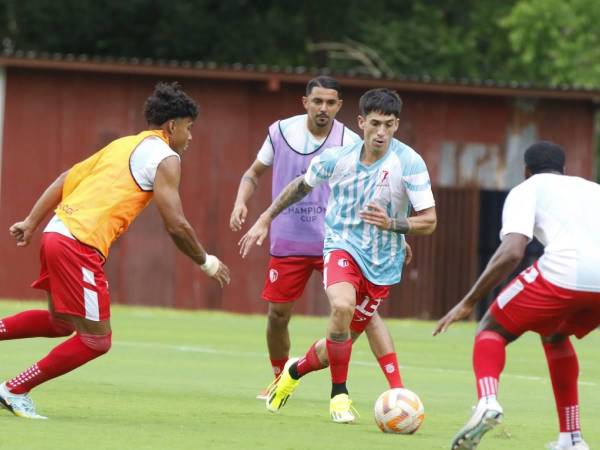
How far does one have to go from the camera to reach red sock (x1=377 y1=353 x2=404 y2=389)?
1066 cm

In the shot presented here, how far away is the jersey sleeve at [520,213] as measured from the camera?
8.09 metres

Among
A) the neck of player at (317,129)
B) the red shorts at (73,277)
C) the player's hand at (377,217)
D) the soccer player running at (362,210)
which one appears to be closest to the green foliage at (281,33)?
the neck of player at (317,129)

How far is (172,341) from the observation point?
1820cm

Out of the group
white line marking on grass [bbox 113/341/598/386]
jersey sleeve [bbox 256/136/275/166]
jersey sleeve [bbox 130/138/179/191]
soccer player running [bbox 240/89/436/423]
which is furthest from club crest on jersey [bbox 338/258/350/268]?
white line marking on grass [bbox 113/341/598/386]

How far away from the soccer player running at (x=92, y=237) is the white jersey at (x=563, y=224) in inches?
93.4

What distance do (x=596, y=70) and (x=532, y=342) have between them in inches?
711

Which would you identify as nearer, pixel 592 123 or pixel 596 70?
pixel 592 123

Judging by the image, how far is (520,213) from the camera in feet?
26.7

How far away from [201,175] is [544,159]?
1789 cm

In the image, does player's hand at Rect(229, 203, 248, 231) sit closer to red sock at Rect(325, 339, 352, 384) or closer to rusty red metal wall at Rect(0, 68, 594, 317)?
red sock at Rect(325, 339, 352, 384)

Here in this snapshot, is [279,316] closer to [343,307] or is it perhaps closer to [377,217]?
[343,307]

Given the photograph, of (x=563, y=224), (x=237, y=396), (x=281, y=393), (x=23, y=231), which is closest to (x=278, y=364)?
(x=237, y=396)

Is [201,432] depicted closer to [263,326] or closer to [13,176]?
[263,326]

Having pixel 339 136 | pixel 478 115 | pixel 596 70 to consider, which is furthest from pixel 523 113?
pixel 339 136
